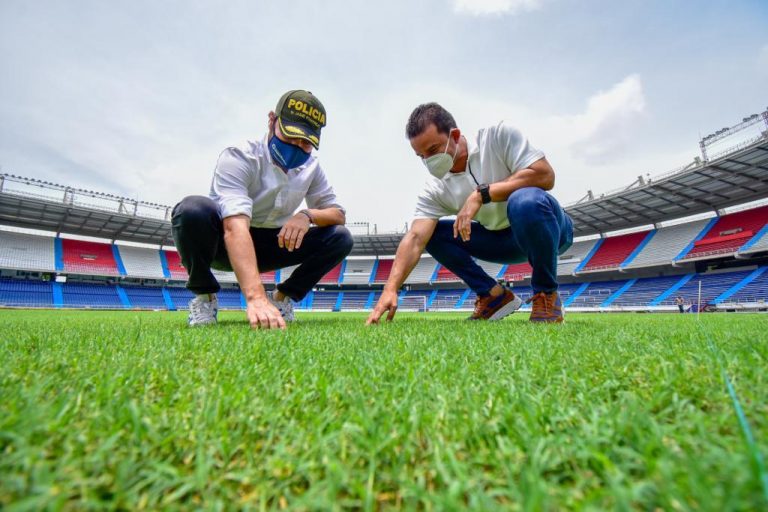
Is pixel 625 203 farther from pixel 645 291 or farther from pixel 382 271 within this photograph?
pixel 382 271

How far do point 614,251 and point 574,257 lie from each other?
2367 millimetres

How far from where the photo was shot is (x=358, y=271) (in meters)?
30.8

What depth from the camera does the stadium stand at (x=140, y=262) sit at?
2493 cm

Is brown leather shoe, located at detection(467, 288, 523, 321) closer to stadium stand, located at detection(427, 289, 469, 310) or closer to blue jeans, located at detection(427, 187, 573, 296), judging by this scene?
blue jeans, located at detection(427, 187, 573, 296)

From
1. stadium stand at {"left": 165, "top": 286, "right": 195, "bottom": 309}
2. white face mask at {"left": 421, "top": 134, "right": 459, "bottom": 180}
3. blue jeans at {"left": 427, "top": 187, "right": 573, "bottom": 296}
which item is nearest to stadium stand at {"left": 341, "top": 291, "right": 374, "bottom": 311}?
stadium stand at {"left": 165, "top": 286, "right": 195, "bottom": 309}

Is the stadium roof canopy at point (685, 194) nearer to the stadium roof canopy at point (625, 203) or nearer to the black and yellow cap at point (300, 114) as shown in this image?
the stadium roof canopy at point (625, 203)

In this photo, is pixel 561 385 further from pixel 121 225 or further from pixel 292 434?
pixel 121 225

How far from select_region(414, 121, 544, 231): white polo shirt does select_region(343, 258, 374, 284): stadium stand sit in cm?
2701

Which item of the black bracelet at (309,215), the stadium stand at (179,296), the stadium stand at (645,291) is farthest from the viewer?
the stadium stand at (179,296)

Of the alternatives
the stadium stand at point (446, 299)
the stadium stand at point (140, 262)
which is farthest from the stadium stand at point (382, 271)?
the stadium stand at point (140, 262)

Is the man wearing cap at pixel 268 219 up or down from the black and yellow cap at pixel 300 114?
down

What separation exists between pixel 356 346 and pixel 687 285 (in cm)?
2427

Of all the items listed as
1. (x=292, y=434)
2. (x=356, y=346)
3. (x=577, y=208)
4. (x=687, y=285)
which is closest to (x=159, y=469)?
(x=292, y=434)

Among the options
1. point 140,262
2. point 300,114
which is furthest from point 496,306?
point 140,262
